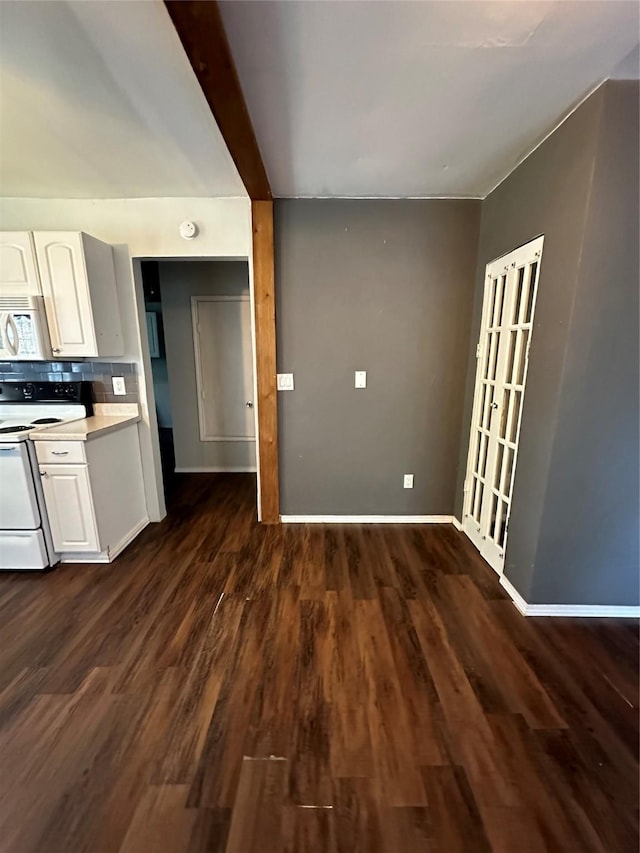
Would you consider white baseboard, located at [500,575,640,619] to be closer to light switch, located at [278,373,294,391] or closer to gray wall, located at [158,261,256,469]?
light switch, located at [278,373,294,391]

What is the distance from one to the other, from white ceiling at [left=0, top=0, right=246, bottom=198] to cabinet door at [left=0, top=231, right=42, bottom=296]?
377 millimetres

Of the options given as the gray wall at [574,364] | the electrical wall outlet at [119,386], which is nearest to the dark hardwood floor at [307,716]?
the gray wall at [574,364]

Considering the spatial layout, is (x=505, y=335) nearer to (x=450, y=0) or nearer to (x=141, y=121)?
(x=450, y=0)

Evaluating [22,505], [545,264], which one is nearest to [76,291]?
[22,505]

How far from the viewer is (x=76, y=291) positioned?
2312 mm

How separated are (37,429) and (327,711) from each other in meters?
2.26

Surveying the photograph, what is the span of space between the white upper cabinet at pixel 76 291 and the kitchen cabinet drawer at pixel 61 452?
0.64m

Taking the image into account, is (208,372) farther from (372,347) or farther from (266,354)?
(372,347)

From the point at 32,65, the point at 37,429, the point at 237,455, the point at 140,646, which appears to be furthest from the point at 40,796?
the point at 237,455

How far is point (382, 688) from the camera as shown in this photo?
151 centimetres

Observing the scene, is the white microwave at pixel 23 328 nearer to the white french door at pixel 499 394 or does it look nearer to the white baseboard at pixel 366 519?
the white baseboard at pixel 366 519

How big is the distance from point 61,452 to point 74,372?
877mm

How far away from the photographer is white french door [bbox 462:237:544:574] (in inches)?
80.1

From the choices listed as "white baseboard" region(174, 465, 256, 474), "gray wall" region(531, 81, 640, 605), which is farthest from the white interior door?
"gray wall" region(531, 81, 640, 605)
